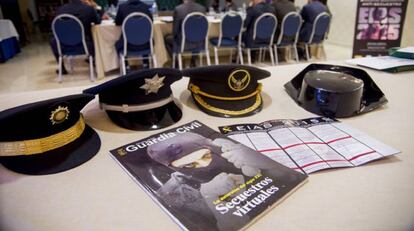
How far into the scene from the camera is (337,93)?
772 millimetres

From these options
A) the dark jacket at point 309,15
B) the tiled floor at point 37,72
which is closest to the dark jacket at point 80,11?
the tiled floor at point 37,72

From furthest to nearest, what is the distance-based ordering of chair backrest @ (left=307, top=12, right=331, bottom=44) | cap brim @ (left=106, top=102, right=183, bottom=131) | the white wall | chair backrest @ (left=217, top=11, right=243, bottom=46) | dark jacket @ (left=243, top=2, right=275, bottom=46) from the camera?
1. the white wall
2. chair backrest @ (left=307, top=12, right=331, bottom=44)
3. dark jacket @ (left=243, top=2, right=275, bottom=46)
4. chair backrest @ (left=217, top=11, right=243, bottom=46)
5. cap brim @ (left=106, top=102, right=183, bottom=131)

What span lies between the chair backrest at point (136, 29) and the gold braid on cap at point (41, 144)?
2.83m

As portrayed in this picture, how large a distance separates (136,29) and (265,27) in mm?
1736

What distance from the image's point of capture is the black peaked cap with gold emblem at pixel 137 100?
2.39 feet

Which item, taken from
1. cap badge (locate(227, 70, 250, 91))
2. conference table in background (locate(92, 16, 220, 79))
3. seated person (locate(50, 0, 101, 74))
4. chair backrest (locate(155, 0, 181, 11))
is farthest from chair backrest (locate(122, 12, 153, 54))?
chair backrest (locate(155, 0, 181, 11))

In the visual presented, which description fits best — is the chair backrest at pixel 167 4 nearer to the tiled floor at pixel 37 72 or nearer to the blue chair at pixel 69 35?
the tiled floor at pixel 37 72

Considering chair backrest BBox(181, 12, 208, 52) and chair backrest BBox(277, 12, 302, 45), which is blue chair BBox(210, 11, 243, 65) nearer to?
chair backrest BBox(181, 12, 208, 52)

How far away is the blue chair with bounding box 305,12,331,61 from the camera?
408 cm

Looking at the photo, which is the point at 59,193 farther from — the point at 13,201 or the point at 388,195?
the point at 388,195

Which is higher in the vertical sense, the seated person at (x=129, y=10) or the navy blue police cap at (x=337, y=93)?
the seated person at (x=129, y=10)

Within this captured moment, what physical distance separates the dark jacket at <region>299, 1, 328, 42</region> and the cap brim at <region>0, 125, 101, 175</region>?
4.26 metres

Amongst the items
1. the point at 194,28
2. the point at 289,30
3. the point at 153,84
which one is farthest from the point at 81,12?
the point at 153,84

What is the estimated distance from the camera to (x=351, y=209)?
47 cm
